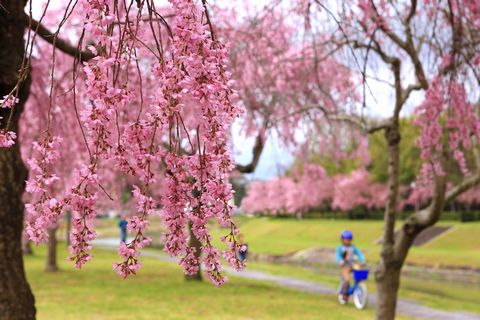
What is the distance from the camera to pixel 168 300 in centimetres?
1209

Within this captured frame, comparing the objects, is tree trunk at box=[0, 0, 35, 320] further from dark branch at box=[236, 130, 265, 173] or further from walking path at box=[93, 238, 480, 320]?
walking path at box=[93, 238, 480, 320]

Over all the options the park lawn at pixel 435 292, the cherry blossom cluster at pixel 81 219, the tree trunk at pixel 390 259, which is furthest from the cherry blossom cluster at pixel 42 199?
the park lawn at pixel 435 292

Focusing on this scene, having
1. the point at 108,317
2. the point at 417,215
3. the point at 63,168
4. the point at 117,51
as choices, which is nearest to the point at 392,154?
the point at 417,215

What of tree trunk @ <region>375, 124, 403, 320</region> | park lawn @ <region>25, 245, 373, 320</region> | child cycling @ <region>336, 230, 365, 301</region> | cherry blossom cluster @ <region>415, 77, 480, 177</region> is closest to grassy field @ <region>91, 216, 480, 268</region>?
park lawn @ <region>25, 245, 373, 320</region>

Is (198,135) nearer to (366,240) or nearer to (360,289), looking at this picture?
(360,289)

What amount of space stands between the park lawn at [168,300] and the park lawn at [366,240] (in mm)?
3733

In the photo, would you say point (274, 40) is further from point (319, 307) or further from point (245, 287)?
point (245, 287)

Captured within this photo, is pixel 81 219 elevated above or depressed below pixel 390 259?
above

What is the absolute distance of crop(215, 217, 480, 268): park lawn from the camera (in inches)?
1006

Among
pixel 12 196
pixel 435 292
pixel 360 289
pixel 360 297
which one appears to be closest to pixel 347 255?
pixel 360 289

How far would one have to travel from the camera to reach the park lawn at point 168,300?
34.1ft

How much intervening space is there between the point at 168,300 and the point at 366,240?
27.4 meters

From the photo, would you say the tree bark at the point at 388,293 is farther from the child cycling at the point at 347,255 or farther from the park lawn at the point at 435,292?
the park lawn at the point at 435,292

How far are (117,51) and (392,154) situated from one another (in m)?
6.34
